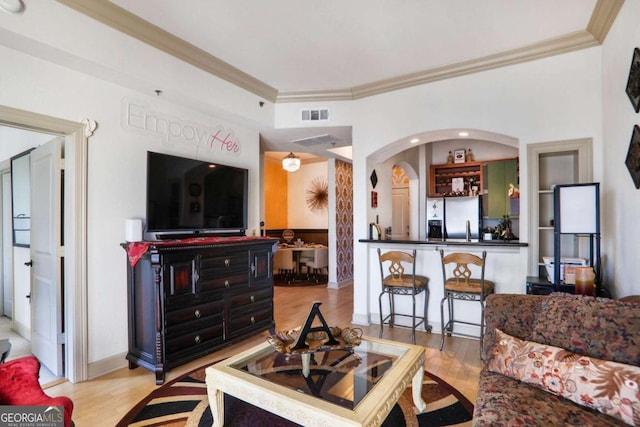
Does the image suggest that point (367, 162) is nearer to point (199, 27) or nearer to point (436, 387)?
point (199, 27)

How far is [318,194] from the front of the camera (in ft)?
27.0

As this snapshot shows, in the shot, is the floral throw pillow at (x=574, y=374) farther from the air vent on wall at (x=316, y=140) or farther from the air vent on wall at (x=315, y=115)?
the air vent on wall at (x=316, y=140)

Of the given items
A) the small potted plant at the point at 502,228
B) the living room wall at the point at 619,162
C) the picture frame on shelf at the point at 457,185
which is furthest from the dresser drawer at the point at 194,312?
the picture frame on shelf at the point at 457,185

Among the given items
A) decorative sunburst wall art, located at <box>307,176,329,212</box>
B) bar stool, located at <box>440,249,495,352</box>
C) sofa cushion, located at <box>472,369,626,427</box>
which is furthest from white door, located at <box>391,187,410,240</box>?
sofa cushion, located at <box>472,369,626,427</box>

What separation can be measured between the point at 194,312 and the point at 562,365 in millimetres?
2689

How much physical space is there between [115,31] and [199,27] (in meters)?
0.67

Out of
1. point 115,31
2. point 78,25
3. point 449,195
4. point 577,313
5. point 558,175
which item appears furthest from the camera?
point 449,195

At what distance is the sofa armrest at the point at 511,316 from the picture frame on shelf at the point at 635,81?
58.3 inches

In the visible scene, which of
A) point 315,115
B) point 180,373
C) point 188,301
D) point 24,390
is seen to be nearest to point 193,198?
point 188,301

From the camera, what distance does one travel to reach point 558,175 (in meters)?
3.41

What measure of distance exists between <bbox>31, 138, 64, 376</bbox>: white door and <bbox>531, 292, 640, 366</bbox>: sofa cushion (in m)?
3.52

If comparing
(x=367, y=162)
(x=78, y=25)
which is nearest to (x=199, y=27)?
(x=78, y=25)

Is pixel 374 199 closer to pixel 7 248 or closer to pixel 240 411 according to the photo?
pixel 240 411

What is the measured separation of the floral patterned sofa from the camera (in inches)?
54.6
